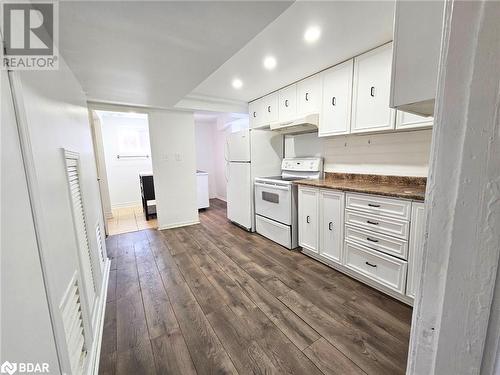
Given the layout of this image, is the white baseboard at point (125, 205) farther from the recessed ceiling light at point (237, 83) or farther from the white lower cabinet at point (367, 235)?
the white lower cabinet at point (367, 235)

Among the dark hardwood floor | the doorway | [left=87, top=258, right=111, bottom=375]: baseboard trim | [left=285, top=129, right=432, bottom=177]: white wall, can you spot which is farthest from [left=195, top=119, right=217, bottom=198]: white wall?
[left=87, top=258, right=111, bottom=375]: baseboard trim

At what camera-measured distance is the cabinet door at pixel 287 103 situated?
2924 millimetres

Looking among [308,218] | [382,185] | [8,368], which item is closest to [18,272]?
[8,368]

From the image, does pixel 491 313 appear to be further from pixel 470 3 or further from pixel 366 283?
pixel 366 283

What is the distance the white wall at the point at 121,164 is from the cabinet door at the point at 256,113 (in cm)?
281

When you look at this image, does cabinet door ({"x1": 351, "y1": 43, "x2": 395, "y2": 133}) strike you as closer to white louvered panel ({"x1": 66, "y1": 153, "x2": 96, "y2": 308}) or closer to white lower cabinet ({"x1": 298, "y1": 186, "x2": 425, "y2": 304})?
white lower cabinet ({"x1": 298, "y1": 186, "x2": 425, "y2": 304})

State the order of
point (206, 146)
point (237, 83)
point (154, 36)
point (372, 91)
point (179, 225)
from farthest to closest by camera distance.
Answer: point (206, 146) → point (179, 225) → point (237, 83) → point (372, 91) → point (154, 36)

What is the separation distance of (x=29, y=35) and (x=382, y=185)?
9.09ft

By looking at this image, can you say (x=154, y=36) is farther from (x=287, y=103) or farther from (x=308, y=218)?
(x=308, y=218)

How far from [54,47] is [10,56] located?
73 cm

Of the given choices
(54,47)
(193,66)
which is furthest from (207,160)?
A: (54,47)

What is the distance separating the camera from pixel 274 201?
3035 mm

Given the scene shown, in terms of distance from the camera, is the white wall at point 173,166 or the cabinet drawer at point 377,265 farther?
the white wall at point 173,166

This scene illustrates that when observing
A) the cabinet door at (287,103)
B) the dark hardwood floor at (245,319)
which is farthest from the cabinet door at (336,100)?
the dark hardwood floor at (245,319)
